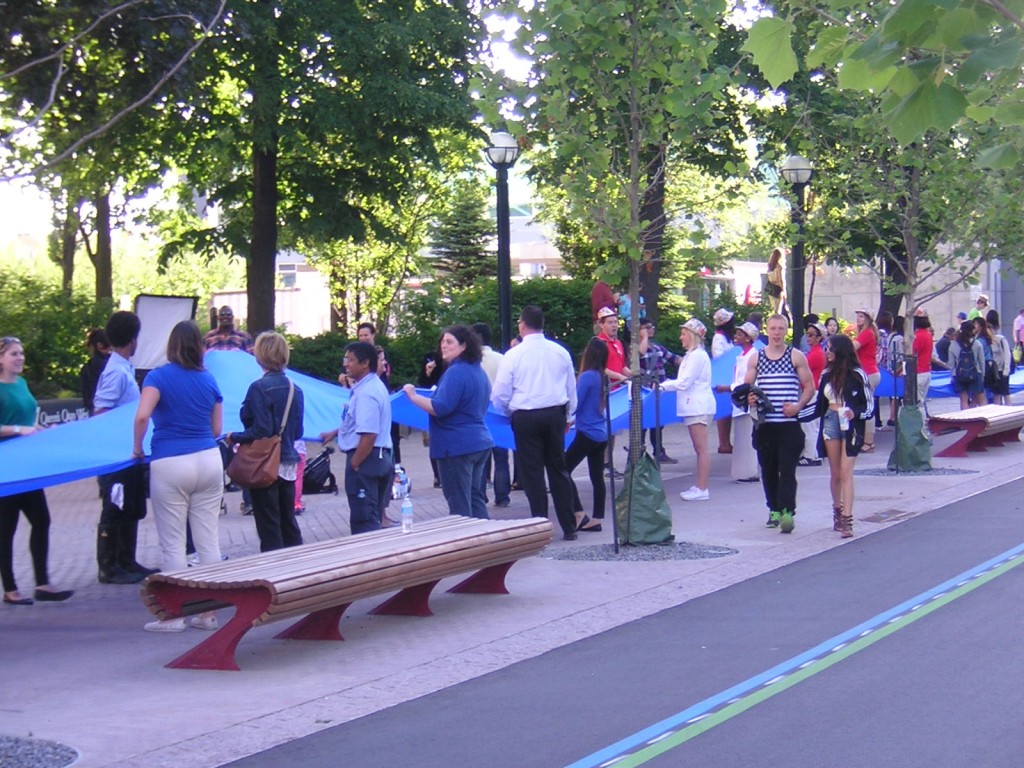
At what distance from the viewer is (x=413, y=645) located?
348 inches

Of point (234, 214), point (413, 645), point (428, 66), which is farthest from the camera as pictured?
point (234, 214)

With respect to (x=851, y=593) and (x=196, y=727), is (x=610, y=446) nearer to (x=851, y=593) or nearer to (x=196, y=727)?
(x=851, y=593)

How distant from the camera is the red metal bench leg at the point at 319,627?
29.4ft

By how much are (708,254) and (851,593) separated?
3.57 metres

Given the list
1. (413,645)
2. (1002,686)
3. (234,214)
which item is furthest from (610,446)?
(234,214)

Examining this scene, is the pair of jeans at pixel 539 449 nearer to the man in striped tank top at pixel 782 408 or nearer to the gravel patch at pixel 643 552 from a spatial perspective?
the gravel patch at pixel 643 552

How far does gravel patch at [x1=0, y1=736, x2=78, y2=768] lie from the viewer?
6.27 m

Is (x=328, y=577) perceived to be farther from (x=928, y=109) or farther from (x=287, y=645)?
(x=928, y=109)

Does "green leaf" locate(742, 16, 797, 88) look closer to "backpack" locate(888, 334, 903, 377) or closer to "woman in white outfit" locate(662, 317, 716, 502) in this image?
"woman in white outfit" locate(662, 317, 716, 502)

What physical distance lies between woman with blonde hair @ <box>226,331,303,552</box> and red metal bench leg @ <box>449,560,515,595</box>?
1451 mm

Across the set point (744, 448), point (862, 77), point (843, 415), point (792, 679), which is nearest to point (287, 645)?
point (792, 679)

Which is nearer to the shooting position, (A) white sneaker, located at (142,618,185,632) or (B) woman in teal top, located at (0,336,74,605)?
(A) white sneaker, located at (142,618,185,632)

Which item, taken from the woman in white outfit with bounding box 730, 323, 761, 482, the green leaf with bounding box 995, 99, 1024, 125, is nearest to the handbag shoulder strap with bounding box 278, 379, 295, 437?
the green leaf with bounding box 995, 99, 1024, 125

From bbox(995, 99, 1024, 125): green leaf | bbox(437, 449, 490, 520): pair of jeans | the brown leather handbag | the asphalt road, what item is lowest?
the asphalt road
